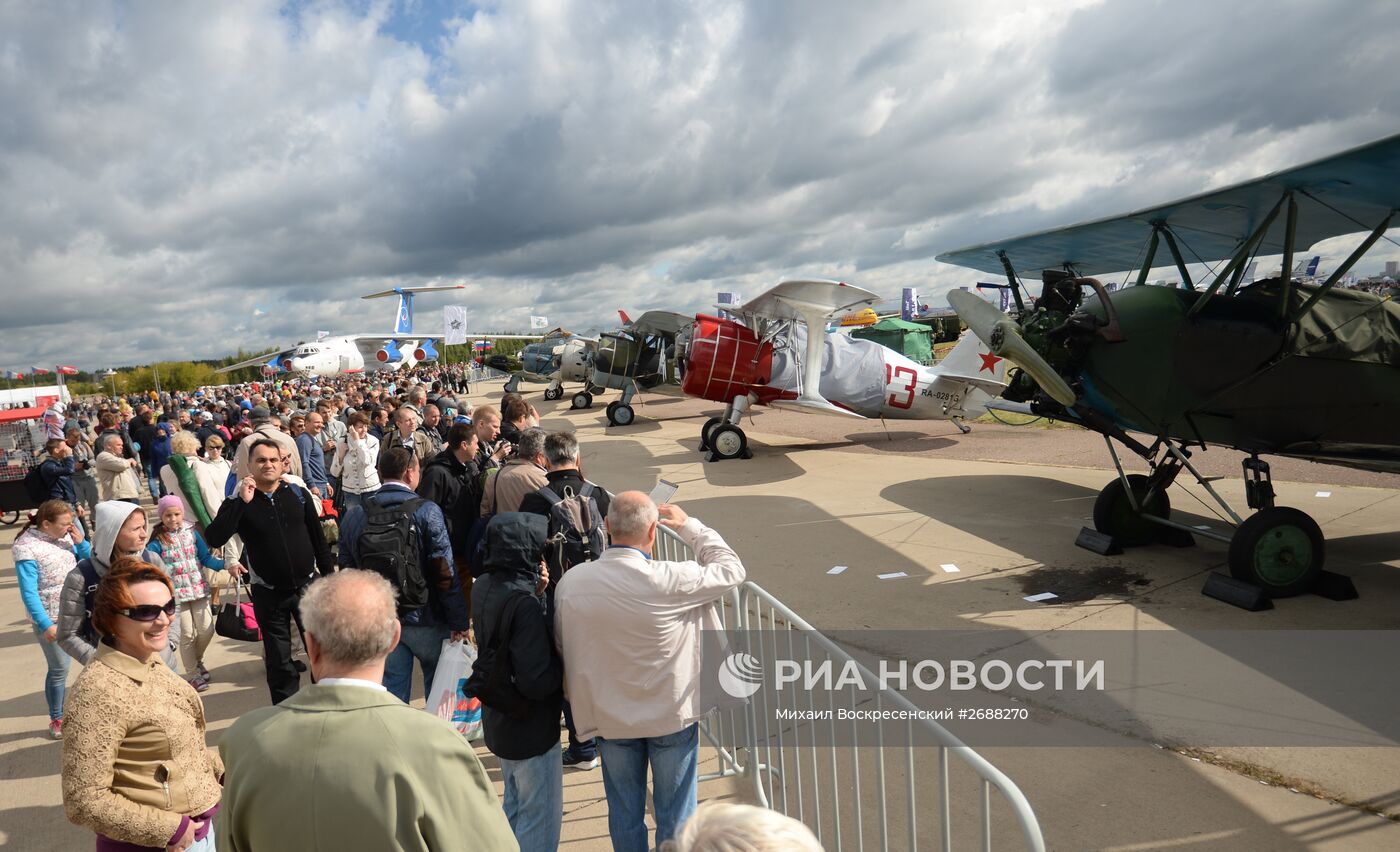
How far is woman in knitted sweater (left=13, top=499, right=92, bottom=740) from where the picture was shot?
397 cm

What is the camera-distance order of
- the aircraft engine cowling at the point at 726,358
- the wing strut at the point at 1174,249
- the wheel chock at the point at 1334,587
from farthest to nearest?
the aircraft engine cowling at the point at 726,358 → the wing strut at the point at 1174,249 → the wheel chock at the point at 1334,587

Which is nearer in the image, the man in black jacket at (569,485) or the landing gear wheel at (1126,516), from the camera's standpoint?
the man in black jacket at (569,485)

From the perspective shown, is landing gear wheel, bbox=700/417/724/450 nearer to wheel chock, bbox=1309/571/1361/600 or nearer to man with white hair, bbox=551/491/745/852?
wheel chock, bbox=1309/571/1361/600

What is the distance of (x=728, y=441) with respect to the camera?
1334cm

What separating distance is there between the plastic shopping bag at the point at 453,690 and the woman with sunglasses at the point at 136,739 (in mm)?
1048

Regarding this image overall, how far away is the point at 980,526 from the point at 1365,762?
4588 mm

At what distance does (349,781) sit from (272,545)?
3.19 meters

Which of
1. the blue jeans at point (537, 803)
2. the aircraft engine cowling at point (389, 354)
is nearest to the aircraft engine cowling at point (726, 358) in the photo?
the blue jeans at point (537, 803)

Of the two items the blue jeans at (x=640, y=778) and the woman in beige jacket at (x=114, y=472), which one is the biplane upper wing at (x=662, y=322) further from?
the blue jeans at (x=640, y=778)

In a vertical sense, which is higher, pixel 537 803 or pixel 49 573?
pixel 49 573

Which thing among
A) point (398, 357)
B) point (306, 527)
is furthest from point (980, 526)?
point (398, 357)

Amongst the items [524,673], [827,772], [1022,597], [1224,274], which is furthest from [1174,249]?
[524,673]

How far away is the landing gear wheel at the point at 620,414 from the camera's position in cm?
1966

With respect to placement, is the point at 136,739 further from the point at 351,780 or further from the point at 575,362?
the point at 575,362
